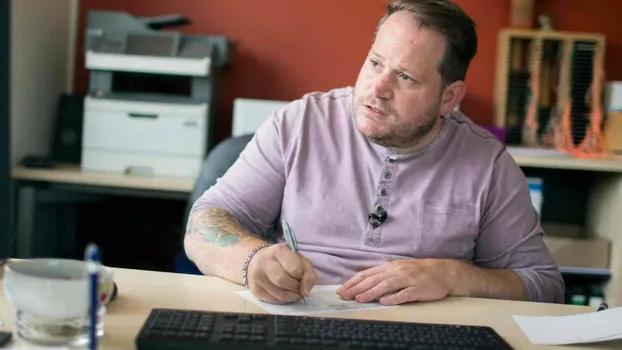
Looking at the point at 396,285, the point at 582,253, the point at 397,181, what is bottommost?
the point at 582,253

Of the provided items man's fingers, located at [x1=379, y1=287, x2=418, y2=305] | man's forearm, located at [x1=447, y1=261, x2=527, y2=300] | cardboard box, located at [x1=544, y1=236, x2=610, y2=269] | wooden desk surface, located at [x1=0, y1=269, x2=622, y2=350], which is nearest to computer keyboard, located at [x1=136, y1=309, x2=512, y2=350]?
wooden desk surface, located at [x1=0, y1=269, x2=622, y2=350]

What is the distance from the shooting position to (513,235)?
1.53 meters

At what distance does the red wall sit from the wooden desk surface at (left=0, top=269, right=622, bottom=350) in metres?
1.77

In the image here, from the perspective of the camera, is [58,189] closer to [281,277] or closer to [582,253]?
[281,277]

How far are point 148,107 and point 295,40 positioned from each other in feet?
2.26

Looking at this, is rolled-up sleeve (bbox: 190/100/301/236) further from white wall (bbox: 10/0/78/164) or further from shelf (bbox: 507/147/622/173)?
white wall (bbox: 10/0/78/164)

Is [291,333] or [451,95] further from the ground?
[451,95]

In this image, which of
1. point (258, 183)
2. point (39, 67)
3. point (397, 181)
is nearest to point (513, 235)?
point (397, 181)

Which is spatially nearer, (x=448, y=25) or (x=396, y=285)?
(x=396, y=285)

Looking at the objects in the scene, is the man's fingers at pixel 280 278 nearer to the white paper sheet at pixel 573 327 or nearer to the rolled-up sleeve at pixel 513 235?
the white paper sheet at pixel 573 327

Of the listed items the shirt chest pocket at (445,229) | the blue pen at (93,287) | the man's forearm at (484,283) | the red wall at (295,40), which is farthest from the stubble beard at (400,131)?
the red wall at (295,40)

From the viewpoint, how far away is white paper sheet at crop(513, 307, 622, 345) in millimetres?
1053

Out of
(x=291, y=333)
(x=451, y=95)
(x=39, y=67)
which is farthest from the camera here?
(x=39, y=67)

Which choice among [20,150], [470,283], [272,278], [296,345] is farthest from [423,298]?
[20,150]
